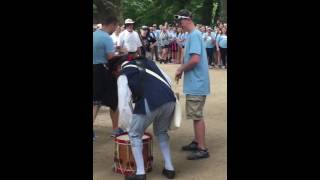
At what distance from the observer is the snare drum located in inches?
244

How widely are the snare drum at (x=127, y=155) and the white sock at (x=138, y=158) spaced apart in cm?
19

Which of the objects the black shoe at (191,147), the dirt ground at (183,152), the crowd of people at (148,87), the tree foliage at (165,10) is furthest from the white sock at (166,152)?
the tree foliage at (165,10)

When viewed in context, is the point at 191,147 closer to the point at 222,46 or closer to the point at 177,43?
the point at 222,46

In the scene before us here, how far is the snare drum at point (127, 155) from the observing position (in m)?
6.20

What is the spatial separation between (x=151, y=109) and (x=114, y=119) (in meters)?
2.22

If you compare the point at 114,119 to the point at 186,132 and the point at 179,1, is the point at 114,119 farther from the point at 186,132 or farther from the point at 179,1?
the point at 179,1

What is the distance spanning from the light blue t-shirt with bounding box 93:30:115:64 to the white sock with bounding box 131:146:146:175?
1.96m

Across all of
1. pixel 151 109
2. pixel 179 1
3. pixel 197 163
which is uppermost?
pixel 179 1

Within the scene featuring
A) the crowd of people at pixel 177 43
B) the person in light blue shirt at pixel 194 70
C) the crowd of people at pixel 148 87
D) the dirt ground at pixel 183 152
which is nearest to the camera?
the crowd of people at pixel 148 87

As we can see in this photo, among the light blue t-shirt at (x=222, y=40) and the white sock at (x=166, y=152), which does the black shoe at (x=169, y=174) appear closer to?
the white sock at (x=166, y=152)

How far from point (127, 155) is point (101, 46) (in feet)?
6.28
